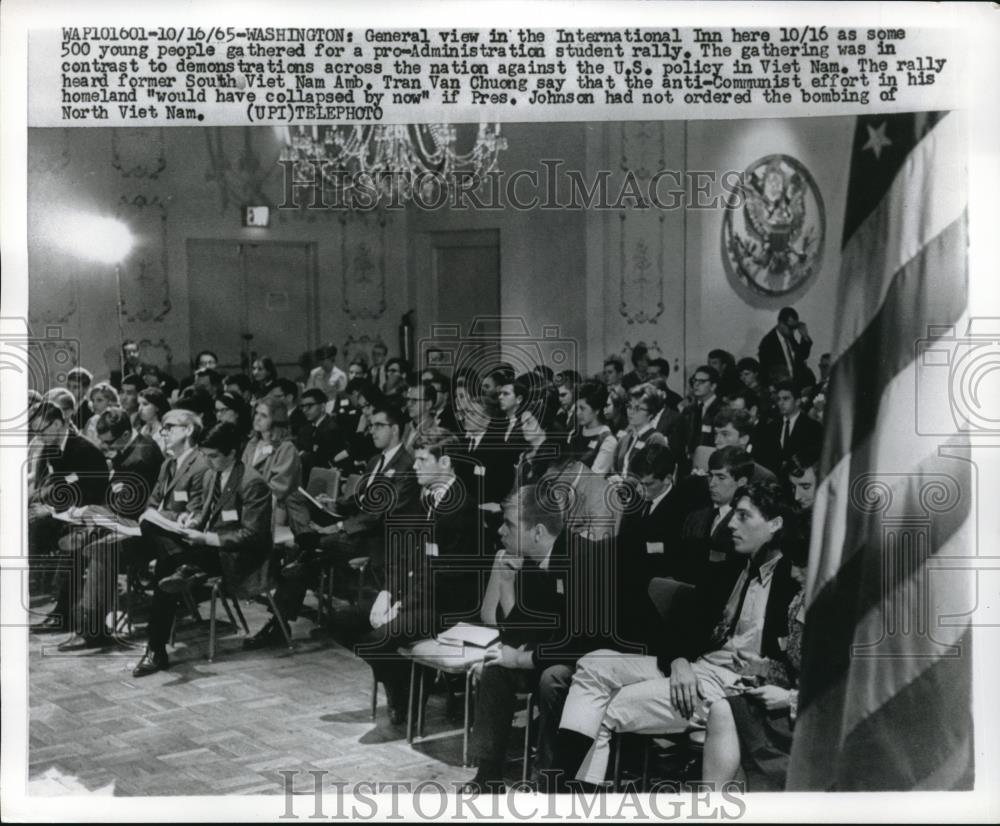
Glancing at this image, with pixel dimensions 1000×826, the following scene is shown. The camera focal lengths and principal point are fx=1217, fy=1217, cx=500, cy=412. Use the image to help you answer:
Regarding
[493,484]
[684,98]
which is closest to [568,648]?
[493,484]

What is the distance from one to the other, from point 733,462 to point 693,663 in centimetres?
82

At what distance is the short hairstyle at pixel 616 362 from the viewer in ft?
16.7

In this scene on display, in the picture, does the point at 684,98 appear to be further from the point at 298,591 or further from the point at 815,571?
the point at 298,591

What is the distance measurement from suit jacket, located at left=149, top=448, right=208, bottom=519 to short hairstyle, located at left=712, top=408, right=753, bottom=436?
217cm

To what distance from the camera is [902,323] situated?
4.72 metres

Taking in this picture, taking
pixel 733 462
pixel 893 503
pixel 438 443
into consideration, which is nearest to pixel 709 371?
pixel 733 462

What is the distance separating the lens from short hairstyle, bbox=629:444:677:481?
16.3 ft

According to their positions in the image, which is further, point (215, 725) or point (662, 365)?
point (662, 365)

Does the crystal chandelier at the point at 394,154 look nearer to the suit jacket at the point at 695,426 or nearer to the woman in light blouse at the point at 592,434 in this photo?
the woman in light blouse at the point at 592,434

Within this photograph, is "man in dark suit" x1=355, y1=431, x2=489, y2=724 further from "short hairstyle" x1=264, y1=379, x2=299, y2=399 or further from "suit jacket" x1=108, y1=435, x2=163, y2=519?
"suit jacket" x1=108, y1=435, x2=163, y2=519

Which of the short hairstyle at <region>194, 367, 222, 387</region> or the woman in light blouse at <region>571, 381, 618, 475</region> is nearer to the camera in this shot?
the woman in light blouse at <region>571, 381, 618, 475</region>

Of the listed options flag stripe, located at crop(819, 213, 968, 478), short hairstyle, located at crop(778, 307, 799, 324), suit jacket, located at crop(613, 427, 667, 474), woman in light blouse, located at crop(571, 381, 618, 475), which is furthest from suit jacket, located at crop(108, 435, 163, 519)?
flag stripe, located at crop(819, 213, 968, 478)

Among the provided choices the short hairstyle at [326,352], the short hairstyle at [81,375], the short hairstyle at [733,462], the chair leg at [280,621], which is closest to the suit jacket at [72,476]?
the short hairstyle at [81,375]

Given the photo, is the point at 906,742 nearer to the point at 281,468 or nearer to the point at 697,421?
the point at 697,421
